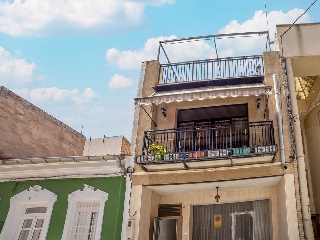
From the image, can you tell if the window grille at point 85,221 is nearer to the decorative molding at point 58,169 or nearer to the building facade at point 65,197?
the building facade at point 65,197

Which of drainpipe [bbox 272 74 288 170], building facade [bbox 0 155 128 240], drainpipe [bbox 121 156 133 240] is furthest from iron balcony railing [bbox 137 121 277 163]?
building facade [bbox 0 155 128 240]

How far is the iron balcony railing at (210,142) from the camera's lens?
1113 centimetres

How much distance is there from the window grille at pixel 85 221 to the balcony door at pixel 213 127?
4009 millimetres

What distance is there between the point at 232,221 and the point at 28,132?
1132 cm

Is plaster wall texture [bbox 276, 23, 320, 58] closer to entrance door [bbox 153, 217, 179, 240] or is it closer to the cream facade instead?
the cream facade

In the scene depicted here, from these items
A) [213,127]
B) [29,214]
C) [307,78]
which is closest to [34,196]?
[29,214]

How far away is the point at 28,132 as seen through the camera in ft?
58.7

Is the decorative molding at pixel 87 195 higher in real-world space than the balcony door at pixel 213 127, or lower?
lower

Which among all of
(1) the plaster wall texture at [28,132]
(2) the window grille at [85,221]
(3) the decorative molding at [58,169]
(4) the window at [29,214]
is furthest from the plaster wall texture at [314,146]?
(1) the plaster wall texture at [28,132]

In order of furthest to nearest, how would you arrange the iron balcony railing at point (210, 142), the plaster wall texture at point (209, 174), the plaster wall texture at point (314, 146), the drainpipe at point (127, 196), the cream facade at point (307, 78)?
the plaster wall texture at point (314, 146)
the cream facade at point (307, 78)
the drainpipe at point (127, 196)
the plaster wall texture at point (209, 174)
the iron balcony railing at point (210, 142)

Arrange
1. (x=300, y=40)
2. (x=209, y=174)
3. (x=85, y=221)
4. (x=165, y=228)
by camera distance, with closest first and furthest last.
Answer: (x=209, y=174)
(x=85, y=221)
(x=165, y=228)
(x=300, y=40)

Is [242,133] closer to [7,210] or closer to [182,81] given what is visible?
[182,81]

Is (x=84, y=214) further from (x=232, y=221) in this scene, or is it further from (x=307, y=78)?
(x=307, y=78)

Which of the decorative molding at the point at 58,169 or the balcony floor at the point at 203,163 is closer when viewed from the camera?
the balcony floor at the point at 203,163
